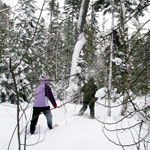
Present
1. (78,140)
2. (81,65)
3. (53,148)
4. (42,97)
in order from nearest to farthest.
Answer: (53,148), (78,140), (42,97), (81,65)

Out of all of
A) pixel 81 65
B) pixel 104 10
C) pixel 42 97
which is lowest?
pixel 42 97

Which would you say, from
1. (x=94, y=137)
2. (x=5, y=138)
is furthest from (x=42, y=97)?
(x=94, y=137)

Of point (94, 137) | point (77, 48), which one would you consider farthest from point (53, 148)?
point (77, 48)

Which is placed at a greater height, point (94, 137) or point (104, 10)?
point (104, 10)

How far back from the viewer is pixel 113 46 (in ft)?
22.4

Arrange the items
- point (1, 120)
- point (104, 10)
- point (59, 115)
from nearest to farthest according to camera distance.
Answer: point (1, 120)
point (59, 115)
point (104, 10)

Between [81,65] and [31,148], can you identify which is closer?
[31,148]

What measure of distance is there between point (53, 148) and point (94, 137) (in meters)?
0.89

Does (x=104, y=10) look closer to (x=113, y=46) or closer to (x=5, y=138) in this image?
(x=113, y=46)

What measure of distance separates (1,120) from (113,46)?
20.1ft

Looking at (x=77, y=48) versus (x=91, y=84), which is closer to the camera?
(x=91, y=84)

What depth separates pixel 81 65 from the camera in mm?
11117

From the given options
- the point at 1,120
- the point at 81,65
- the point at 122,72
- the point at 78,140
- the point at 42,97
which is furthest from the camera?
the point at 81,65

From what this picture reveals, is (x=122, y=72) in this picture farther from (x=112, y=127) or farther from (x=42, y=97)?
(x=42, y=97)
